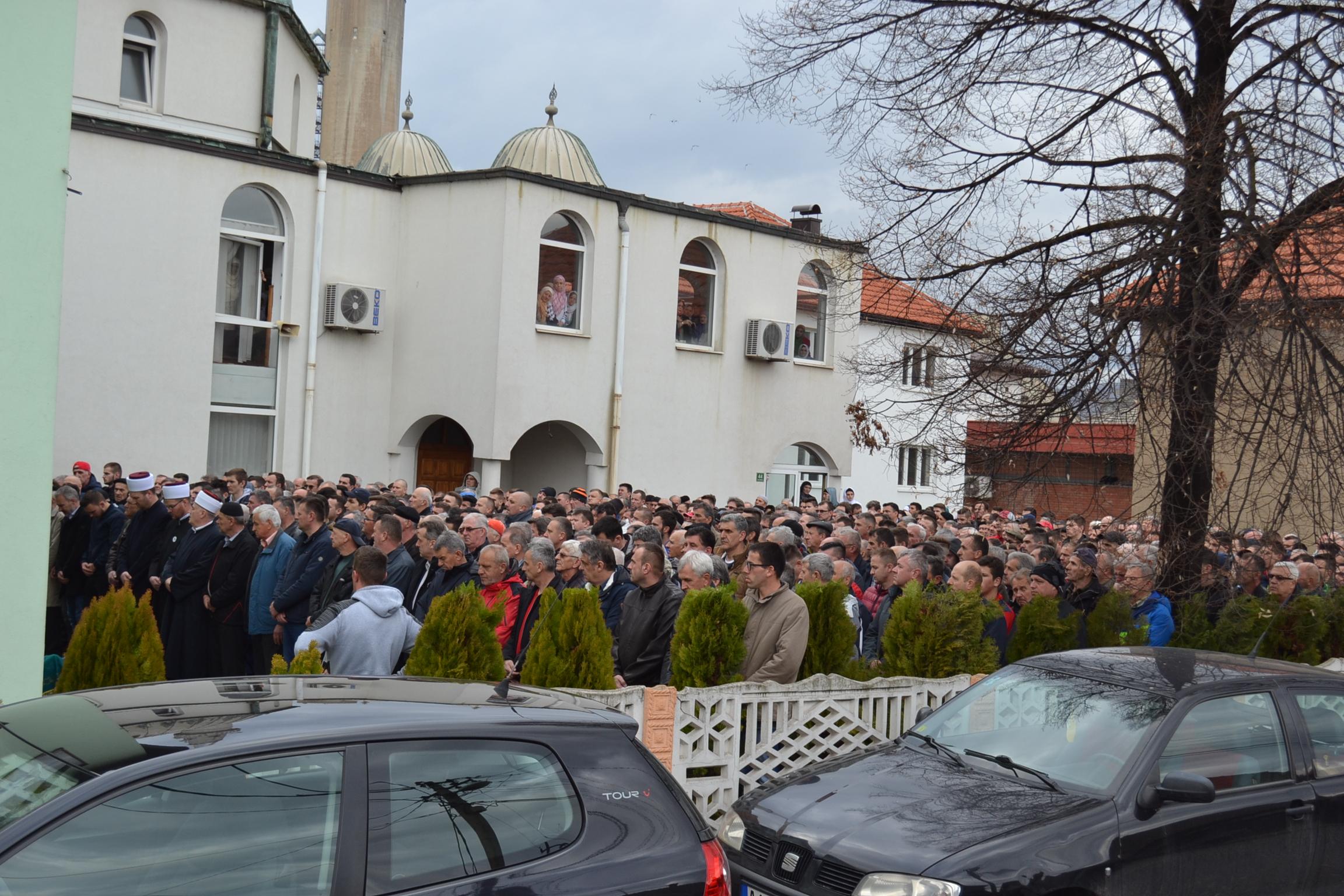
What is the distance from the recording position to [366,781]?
12.1ft

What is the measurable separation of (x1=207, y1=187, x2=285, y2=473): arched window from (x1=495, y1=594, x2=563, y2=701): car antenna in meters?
14.7

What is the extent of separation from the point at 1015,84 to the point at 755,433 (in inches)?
648

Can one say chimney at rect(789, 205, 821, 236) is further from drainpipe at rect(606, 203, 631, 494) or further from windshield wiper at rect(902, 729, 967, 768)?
windshield wiper at rect(902, 729, 967, 768)

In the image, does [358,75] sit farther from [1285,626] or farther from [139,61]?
[1285,626]

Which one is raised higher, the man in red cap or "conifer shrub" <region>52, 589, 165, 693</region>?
the man in red cap

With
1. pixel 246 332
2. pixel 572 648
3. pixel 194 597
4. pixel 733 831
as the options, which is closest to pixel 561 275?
pixel 246 332

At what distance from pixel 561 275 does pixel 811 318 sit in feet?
23.4

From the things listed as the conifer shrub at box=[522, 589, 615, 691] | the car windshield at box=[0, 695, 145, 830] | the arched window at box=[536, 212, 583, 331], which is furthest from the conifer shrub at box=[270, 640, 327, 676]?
the arched window at box=[536, 212, 583, 331]

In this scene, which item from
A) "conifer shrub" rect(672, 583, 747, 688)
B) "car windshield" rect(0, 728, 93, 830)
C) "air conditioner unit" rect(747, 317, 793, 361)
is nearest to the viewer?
"car windshield" rect(0, 728, 93, 830)

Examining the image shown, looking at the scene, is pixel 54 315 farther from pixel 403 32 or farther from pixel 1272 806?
pixel 403 32

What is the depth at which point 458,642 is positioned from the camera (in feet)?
22.9

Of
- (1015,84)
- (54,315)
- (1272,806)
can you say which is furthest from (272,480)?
(1272,806)

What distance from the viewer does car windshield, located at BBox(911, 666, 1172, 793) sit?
19.6 ft

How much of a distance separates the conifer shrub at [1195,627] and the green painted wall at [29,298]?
28.0 ft
